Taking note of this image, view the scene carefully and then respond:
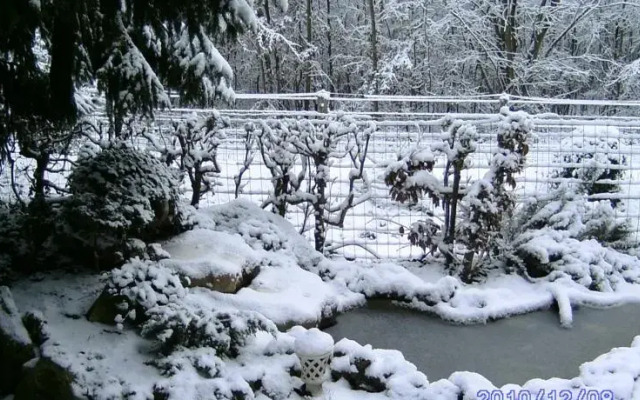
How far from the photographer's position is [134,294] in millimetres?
3221

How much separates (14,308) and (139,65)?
1.44m

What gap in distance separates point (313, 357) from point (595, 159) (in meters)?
3.73

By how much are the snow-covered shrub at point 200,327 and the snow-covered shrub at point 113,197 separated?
0.71m

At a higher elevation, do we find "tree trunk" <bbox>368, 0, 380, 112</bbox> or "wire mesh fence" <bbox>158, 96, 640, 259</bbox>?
"tree trunk" <bbox>368, 0, 380, 112</bbox>

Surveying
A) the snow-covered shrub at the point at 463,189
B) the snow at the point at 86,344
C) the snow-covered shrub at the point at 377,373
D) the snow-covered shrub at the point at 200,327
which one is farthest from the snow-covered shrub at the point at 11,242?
the snow-covered shrub at the point at 463,189

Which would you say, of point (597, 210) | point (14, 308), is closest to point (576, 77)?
point (597, 210)

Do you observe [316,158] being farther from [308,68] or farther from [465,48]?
[308,68]

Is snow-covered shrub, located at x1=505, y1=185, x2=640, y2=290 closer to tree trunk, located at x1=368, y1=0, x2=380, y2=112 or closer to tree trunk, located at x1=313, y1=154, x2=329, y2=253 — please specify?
tree trunk, located at x1=313, y1=154, x2=329, y2=253

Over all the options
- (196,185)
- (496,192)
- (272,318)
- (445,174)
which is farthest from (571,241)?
(196,185)

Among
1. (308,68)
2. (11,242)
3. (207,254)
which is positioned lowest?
(207,254)

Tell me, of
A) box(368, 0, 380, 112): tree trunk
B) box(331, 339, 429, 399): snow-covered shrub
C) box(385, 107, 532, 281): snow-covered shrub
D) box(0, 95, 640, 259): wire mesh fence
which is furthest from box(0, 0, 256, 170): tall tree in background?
box(368, 0, 380, 112): tree trunk

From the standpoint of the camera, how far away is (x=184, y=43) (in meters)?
3.67

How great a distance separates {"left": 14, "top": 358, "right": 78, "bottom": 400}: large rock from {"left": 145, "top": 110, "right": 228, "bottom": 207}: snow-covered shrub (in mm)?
2766
